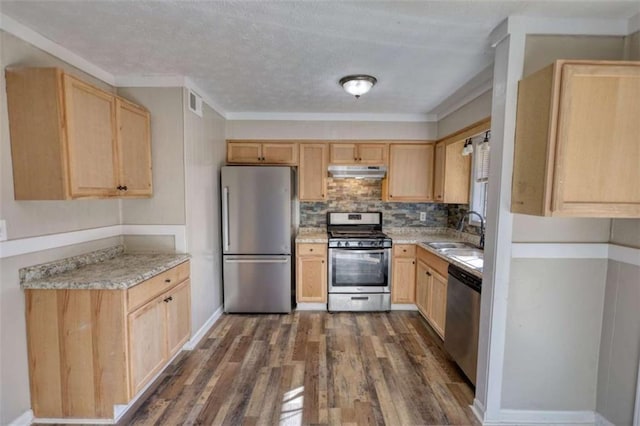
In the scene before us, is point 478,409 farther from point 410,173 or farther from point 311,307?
point 410,173

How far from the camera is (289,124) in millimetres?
3629

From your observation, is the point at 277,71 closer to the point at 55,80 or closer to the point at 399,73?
the point at 399,73

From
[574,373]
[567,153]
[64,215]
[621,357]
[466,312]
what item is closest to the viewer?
[567,153]

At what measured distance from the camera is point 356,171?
11.9 ft

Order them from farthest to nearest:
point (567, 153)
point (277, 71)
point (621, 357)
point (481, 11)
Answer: point (277, 71), point (621, 357), point (481, 11), point (567, 153)

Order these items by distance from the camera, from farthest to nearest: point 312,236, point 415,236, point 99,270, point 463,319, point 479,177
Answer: point 415,236 < point 312,236 < point 479,177 < point 463,319 < point 99,270

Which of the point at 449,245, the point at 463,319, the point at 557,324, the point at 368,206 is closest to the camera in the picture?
the point at 557,324

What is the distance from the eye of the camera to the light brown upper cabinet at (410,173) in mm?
3662

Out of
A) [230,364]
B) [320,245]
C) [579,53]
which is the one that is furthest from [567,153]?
[230,364]

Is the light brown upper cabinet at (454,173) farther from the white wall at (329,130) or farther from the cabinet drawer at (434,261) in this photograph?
the cabinet drawer at (434,261)

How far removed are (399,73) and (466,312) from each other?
1986 mm

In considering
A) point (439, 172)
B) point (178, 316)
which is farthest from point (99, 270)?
point (439, 172)

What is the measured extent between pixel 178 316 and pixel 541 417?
2.69 m

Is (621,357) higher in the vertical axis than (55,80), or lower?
lower
